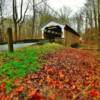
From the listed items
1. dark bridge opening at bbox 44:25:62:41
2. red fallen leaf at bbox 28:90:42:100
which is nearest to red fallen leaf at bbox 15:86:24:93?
red fallen leaf at bbox 28:90:42:100

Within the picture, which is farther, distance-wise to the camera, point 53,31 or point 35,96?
point 53,31

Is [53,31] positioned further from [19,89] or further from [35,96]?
[35,96]

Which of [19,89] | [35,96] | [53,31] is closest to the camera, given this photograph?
[35,96]

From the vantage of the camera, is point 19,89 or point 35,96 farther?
point 19,89

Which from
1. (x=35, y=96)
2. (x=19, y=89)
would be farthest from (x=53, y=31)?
(x=35, y=96)

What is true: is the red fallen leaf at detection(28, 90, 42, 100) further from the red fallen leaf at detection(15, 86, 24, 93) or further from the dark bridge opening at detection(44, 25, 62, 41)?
the dark bridge opening at detection(44, 25, 62, 41)

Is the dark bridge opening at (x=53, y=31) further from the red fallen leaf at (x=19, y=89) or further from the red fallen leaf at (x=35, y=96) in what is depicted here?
the red fallen leaf at (x=35, y=96)

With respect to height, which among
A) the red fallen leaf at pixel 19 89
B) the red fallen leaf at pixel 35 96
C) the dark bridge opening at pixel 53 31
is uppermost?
the dark bridge opening at pixel 53 31

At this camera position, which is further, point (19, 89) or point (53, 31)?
point (53, 31)

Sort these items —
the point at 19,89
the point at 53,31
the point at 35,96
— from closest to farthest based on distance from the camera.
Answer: the point at 35,96
the point at 19,89
the point at 53,31

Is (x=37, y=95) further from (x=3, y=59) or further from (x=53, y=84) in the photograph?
(x=3, y=59)

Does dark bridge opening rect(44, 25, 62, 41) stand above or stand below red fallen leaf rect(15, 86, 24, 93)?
above

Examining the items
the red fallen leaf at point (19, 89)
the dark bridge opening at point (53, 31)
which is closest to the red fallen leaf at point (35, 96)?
the red fallen leaf at point (19, 89)

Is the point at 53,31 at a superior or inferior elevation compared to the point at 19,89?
superior
